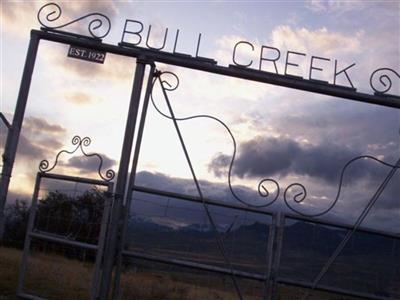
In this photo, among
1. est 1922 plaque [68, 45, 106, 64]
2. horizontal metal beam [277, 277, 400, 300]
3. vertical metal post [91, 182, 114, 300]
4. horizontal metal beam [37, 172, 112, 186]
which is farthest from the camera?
est 1922 plaque [68, 45, 106, 64]


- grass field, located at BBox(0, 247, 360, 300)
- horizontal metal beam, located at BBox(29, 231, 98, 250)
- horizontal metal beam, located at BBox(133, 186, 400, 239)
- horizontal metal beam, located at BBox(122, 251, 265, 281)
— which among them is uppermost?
horizontal metal beam, located at BBox(133, 186, 400, 239)

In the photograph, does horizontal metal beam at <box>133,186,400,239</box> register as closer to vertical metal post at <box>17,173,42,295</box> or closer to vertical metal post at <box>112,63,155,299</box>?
vertical metal post at <box>112,63,155,299</box>

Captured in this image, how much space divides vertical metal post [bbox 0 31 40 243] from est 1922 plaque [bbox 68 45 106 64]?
468 mm

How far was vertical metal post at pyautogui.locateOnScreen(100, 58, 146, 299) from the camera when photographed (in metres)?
6.21

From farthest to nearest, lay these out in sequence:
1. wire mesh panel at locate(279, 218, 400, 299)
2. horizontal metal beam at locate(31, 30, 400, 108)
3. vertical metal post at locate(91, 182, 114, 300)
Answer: horizontal metal beam at locate(31, 30, 400, 108), vertical metal post at locate(91, 182, 114, 300), wire mesh panel at locate(279, 218, 400, 299)

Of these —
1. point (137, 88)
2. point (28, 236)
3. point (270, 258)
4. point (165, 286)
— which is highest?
point (137, 88)

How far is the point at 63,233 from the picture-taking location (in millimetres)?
7297

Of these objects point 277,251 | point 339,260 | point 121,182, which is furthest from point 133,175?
point 339,260

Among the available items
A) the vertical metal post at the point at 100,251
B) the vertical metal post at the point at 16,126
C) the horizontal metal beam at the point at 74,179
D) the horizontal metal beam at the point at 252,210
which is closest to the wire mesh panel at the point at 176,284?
the vertical metal post at the point at 100,251

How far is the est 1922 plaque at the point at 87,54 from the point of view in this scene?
263 inches

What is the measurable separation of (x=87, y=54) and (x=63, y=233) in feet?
8.01

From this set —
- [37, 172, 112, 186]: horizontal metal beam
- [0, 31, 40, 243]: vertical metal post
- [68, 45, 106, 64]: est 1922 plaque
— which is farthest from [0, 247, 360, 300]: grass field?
[68, 45, 106, 64]: est 1922 plaque

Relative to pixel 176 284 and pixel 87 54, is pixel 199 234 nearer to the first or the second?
pixel 176 284

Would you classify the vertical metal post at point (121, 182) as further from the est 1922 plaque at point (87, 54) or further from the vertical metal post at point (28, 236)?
the vertical metal post at point (28, 236)
